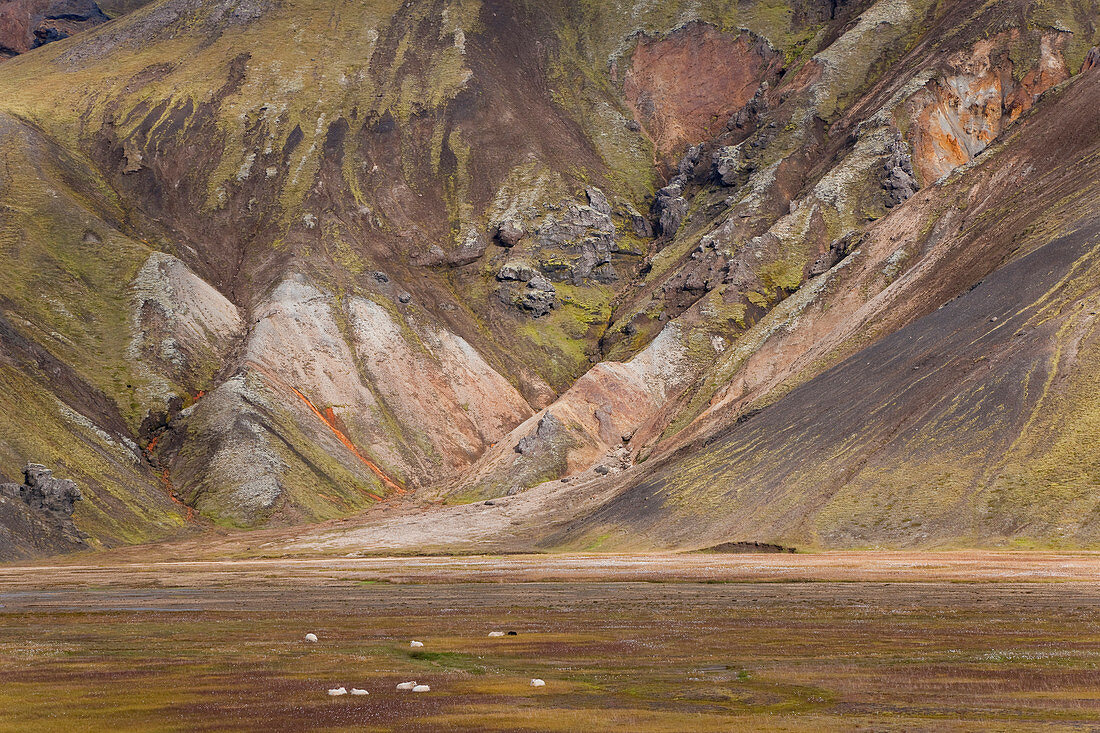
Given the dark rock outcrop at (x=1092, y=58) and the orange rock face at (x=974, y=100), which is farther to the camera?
the orange rock face at (x=974, y=100)

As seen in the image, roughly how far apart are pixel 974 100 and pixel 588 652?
488ft

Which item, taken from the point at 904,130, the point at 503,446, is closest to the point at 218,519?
the point at 503,446

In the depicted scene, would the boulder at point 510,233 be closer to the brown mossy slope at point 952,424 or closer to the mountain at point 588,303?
the mountain at point 588,303

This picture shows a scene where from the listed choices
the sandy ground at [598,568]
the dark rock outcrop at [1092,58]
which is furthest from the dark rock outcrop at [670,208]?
the sandy ground at [598,568]

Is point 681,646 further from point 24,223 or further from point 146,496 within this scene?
point 24,223

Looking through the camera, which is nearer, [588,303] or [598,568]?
[598,568]

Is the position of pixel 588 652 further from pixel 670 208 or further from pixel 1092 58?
pixel 670 208

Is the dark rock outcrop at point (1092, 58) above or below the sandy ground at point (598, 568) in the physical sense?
above

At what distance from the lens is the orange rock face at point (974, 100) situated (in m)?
158

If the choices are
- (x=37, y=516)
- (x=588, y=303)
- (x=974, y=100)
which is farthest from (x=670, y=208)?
(x=37, y=516)

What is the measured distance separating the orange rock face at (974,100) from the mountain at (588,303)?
0.49 m

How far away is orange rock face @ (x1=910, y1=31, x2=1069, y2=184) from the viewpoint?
158000 millimetres

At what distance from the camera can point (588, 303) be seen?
567 feet

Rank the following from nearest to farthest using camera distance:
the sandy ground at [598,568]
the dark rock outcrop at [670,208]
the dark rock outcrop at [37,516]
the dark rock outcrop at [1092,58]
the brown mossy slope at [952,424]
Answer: the sandy ground at [598,568]
the brown mossy slope at [952,424]
the dark rock outcrop at [37,516]
the dark rock outcrop at [1092,58]
the dark rock outcrop at [670,208]
